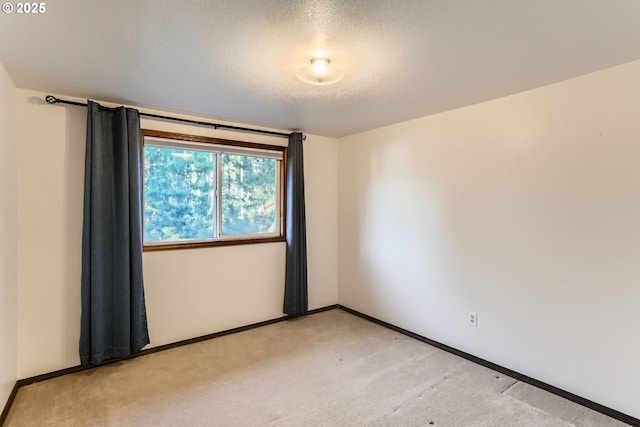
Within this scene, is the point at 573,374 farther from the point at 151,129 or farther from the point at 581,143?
the point at 151,129

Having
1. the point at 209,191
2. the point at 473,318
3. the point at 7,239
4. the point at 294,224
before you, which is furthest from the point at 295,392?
the point at 7,239

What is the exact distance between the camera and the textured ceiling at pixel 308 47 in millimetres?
1468

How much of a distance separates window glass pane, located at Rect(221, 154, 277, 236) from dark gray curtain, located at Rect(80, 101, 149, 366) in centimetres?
92

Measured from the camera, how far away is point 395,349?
3.08 m

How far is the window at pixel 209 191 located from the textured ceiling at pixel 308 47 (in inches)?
24.2

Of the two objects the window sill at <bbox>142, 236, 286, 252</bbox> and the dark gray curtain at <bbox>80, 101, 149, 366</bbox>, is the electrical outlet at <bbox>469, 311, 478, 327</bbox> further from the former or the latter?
the dark gray curtain at <bbox>80, 101, 149, 366</bbox>

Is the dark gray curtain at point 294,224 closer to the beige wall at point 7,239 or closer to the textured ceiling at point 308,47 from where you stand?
the textured ceiling at point 308,47

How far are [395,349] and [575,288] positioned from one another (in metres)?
1.54

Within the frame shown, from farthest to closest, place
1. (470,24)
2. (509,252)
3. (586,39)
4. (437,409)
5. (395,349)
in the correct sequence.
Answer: (395,349), (509,252), (437,409), (586,39), (470,24)

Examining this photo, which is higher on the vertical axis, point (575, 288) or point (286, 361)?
point (575, 288)

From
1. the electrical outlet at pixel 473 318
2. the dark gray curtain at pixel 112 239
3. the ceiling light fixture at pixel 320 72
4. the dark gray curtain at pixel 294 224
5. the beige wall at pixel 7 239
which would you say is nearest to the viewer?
the ceiling light fixture at pixel 320 72

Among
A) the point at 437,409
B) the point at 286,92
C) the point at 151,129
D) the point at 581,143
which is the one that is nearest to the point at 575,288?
the point at 581,143

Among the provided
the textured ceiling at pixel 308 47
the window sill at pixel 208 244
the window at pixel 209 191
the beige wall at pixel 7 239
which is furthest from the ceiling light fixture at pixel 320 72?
the window sill at pixel 208 244

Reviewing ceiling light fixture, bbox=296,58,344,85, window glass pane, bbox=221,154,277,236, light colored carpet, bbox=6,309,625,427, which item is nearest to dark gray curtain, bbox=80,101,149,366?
light colored carpet, bbox=6,309,625,427
